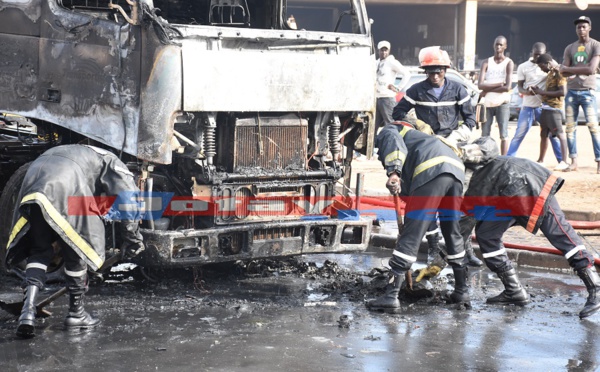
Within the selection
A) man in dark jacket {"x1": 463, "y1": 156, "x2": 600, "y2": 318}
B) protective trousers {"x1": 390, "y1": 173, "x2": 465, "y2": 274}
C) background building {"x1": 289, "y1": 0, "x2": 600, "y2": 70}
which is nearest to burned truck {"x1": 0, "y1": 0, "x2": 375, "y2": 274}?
protective trousers {"x1": 390, "y1": 173, "x2": 465, "y2": 274}

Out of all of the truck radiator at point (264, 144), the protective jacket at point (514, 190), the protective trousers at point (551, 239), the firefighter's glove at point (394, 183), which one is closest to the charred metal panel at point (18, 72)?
the truck radiator at point (264, 144)

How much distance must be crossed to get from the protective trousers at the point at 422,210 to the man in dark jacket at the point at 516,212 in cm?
29

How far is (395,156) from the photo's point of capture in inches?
284

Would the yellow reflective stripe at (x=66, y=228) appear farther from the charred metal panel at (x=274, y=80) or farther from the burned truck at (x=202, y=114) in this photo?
the charred metal panel at (x=274, y=80)

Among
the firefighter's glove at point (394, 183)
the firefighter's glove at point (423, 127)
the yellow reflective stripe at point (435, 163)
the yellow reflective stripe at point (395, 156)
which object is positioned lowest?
the firefighter's glove at point (394, 183)

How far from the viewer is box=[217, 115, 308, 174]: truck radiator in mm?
7617

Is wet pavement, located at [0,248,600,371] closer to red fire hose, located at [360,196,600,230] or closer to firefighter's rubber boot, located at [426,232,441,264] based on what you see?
firefighter's rubber boot, located at [426,232,441,264]

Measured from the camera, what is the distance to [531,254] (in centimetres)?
913

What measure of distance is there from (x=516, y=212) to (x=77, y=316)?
11.2ft

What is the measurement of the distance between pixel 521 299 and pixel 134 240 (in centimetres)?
303

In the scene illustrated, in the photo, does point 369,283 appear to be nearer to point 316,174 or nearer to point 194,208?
point 316,174

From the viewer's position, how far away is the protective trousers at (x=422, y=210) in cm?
723

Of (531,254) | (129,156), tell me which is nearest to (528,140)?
(531,254)

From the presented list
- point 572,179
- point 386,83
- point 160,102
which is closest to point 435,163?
point 160,102
